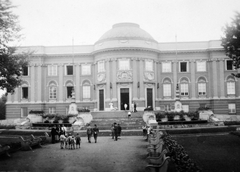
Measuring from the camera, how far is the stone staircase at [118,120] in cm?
3042

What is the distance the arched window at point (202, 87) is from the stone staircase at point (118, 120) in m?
13.7

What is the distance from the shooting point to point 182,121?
3117cm

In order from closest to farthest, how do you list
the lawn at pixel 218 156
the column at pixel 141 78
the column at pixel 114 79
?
the lawn at pixel 218 156 → the column at pixel 114 79 → the column at pixel 141 78

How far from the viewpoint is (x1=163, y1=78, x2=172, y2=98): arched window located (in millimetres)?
46312

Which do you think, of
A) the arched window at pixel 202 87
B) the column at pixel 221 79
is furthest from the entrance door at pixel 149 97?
the column at pixel 221 79

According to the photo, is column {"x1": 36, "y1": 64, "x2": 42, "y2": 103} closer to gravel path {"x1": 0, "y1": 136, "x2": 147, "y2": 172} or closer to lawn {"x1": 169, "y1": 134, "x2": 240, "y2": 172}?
gravel path {"x1": 0, "y1": 136, "x2": 147, "y2": 172}

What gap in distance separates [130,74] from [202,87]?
474 inches

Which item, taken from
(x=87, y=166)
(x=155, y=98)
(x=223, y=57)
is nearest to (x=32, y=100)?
(x=155, y=98)

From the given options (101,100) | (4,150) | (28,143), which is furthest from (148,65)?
(4,150)

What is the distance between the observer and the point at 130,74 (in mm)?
42875

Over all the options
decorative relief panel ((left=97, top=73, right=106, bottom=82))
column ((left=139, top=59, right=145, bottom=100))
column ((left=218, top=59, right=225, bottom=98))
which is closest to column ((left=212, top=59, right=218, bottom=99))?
column ((left=218, top=59, right=225, bottom=98))

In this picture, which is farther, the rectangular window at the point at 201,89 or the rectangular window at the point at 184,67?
the rectangular window at the point at 184,67

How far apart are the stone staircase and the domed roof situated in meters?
12.1

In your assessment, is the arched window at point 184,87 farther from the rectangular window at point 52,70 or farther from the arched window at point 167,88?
the rectangular window at point 52,70
